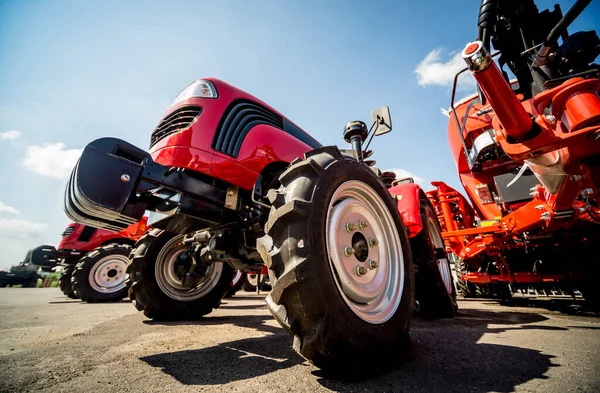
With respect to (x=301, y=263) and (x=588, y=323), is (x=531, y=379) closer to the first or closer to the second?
(x=301, y=263)

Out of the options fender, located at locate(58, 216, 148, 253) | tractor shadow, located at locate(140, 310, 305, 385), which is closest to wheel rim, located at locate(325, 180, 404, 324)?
tractor shadow, located at locate(140, 310, 305, 385)

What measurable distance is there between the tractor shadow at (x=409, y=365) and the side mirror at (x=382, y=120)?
1775mm

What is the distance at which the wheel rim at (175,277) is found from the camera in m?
3.21

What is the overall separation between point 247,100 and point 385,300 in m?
2.08

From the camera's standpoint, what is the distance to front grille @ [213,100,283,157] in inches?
85.4

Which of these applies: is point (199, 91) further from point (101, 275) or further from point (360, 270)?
point (101, 275)

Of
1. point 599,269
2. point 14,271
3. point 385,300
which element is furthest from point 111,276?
point 14,271

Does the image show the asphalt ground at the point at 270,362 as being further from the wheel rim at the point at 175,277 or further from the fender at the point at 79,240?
the fender at the point at 79,240

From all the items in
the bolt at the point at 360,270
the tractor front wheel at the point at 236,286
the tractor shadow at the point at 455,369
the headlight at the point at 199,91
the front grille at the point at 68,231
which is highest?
the headlight at the point at 199,91

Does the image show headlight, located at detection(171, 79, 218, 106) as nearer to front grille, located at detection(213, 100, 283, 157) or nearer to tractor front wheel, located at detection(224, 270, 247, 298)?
front grille, located at detection(213, 100, 283, 157)

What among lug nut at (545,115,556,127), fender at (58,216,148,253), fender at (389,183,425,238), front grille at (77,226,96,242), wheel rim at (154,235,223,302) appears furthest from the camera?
front grille at (77,226,96,242)

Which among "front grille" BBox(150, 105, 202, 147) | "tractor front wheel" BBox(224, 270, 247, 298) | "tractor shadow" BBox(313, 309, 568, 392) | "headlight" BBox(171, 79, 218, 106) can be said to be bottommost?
"tractor shadow" BBox(313, 309, 568, 392)

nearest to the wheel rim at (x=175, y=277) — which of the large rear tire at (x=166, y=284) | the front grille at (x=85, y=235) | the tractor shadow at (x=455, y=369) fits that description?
the large rear tire at (x=166, y=284)

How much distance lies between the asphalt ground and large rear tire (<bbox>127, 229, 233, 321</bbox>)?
0.49 metres
